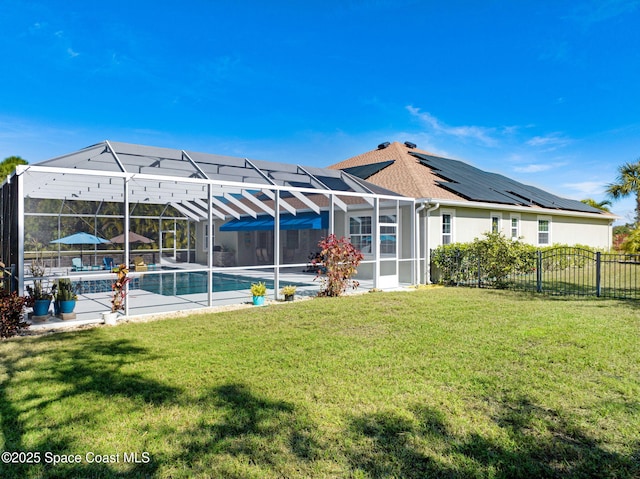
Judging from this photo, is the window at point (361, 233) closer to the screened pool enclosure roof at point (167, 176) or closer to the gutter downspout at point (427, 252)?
the screened pool enclosure roof at point (167, 176)

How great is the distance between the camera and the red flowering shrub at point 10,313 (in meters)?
8.34

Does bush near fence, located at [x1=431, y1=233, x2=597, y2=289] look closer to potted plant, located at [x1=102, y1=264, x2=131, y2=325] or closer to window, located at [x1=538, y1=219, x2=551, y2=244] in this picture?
window, located at [x1=538, y1=219, x2=551, y2=244]

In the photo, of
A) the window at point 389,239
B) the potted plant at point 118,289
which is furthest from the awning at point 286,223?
the potted plant at point 118,289

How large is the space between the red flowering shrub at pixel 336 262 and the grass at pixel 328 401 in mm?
4953

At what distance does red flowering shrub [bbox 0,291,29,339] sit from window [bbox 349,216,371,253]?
13615mm

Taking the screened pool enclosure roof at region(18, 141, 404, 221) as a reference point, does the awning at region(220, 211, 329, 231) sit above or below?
below

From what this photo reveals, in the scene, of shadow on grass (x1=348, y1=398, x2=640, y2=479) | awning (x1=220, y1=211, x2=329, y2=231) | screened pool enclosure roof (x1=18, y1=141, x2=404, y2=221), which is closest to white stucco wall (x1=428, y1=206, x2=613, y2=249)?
screened pool enclosure roof (x1=18, y1=141, x2=404, y2=221)

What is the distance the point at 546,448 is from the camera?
4078 millimetres

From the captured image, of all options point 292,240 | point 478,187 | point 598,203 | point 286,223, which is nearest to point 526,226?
point 478,187

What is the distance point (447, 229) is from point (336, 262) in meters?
7.35

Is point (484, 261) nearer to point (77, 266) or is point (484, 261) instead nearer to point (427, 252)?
point (427, 252)

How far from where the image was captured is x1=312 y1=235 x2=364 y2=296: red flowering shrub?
14.1 meters

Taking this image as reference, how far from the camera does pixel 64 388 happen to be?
5500 mm

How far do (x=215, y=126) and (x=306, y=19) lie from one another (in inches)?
498
